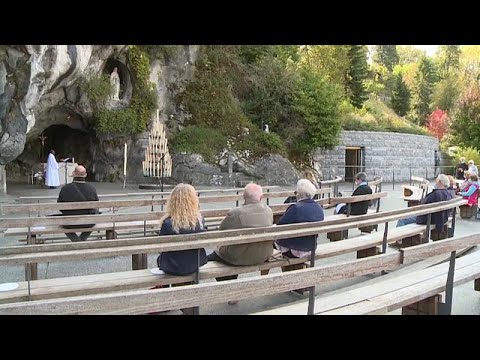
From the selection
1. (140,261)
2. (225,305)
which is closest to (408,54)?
(140,261)

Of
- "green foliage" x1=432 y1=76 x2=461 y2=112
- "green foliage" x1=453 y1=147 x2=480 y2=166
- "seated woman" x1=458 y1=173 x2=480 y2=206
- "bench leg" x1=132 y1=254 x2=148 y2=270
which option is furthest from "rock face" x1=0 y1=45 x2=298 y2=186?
"green foliage" x1=432 y1=76 x2=461 y2=112

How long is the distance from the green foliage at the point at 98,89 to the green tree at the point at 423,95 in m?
36.7

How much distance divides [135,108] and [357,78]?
60.8 feet

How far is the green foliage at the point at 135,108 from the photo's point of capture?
62.3 ft

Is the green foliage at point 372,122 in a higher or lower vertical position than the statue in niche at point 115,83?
lower

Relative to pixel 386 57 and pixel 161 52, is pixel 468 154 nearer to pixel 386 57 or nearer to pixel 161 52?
pixel 161 52

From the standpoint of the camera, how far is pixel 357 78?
105 feet

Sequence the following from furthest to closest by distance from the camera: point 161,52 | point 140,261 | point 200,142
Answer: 1. point 161,52
2. point 200,142
3. point 140,261

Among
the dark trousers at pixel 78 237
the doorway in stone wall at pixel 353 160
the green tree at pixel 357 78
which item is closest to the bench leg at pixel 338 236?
the dark trousers at pixel 78 237

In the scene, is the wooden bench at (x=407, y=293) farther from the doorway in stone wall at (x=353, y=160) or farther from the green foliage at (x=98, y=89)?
the doorway in stone wall at (x=353, y=160)

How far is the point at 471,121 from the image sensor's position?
1303 inches
